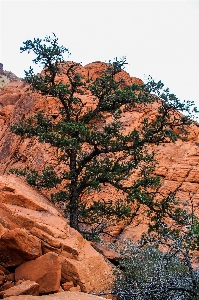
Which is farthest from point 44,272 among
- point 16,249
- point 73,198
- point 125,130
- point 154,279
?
point 125,130

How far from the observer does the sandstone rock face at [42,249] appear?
295 inches

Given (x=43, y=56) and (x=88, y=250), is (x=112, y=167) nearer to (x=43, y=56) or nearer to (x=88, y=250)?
(x=88, y=250)

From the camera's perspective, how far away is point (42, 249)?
8383 mm

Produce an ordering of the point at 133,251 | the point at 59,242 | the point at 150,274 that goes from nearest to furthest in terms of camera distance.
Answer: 1. the point at 150,274
2. the point at 59,242
3. the point at 133,251

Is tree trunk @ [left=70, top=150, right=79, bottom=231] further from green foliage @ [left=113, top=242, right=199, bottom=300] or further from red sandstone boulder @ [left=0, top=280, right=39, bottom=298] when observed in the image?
red sandstone boulder @ [left=0, top=280, right=39, bottom=298]

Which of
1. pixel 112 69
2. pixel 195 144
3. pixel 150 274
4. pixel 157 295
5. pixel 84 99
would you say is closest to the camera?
pixel 157 295

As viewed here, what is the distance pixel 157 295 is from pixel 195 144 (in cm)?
1286

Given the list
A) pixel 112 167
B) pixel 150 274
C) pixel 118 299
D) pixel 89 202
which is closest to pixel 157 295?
pixel 150 274

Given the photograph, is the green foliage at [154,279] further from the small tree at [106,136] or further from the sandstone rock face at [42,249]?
the small tree at [106,136]

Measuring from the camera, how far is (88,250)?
31.4ft

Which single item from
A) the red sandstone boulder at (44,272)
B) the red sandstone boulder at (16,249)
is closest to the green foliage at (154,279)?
the red sandstone boulder at (44,272)

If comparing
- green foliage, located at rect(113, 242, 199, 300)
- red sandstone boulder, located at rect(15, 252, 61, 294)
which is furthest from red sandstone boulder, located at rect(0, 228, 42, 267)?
green foliage, located at rect(113, 242, 199, 300)

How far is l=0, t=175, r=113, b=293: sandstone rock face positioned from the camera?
7.50 meters

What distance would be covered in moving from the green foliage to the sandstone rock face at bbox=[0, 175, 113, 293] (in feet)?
2.35
